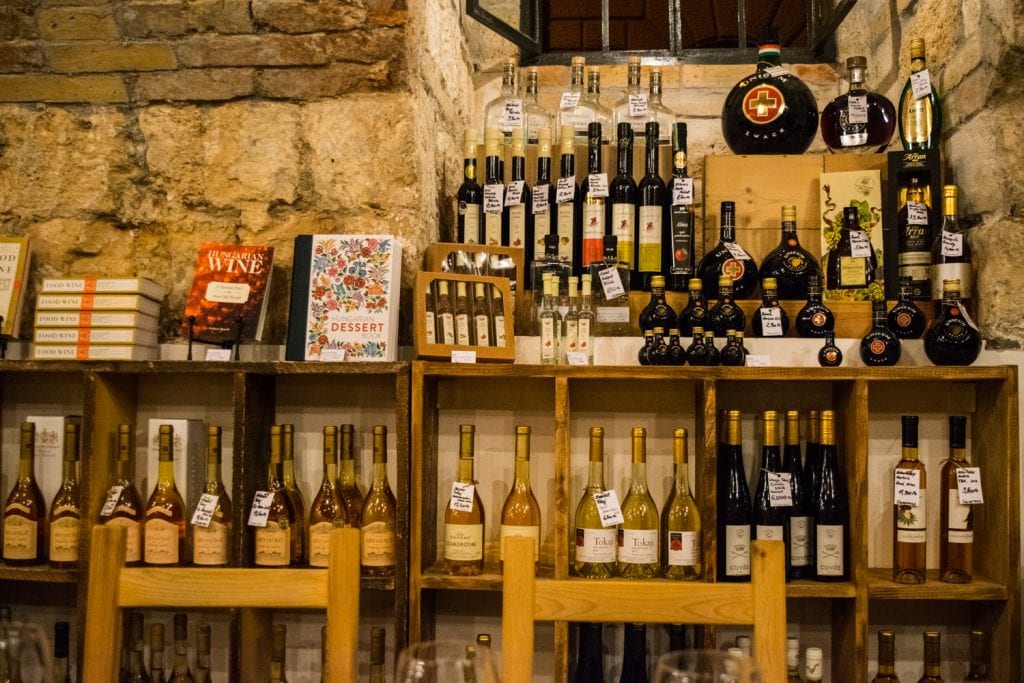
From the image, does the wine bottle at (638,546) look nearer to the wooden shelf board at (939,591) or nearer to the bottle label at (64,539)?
the wooden shelf board at (939,591)

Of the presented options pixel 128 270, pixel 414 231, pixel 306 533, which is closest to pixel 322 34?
pixel 414 231

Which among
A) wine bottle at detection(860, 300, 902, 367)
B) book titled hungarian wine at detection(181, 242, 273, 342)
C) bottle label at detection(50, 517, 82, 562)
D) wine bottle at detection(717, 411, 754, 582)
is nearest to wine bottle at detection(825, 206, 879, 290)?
wine bottle at detection(860, 300, 902, 367)

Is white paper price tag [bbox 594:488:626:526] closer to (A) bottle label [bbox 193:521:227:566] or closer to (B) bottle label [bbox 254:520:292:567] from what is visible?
(B) bottle label [bbox 254:520:292:567]

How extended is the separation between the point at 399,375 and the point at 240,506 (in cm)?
50

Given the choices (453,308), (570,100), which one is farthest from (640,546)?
(570,100)

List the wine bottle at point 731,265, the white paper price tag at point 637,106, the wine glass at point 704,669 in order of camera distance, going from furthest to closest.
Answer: the white paper price tag at point 637,106, the wine bottle at point 731,265, the wine glass at point 704,669

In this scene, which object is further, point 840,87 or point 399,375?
point 840,87

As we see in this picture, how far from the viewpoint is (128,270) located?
96.2 inches

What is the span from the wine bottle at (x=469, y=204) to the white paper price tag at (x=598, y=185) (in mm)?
321

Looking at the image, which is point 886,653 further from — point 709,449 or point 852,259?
point 852,259

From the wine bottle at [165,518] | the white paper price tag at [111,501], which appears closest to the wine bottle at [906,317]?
the wine bottle at [165,518]

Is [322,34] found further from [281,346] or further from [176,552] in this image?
[176,552]

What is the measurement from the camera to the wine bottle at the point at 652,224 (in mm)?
2447

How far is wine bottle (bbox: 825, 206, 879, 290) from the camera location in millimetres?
2348
